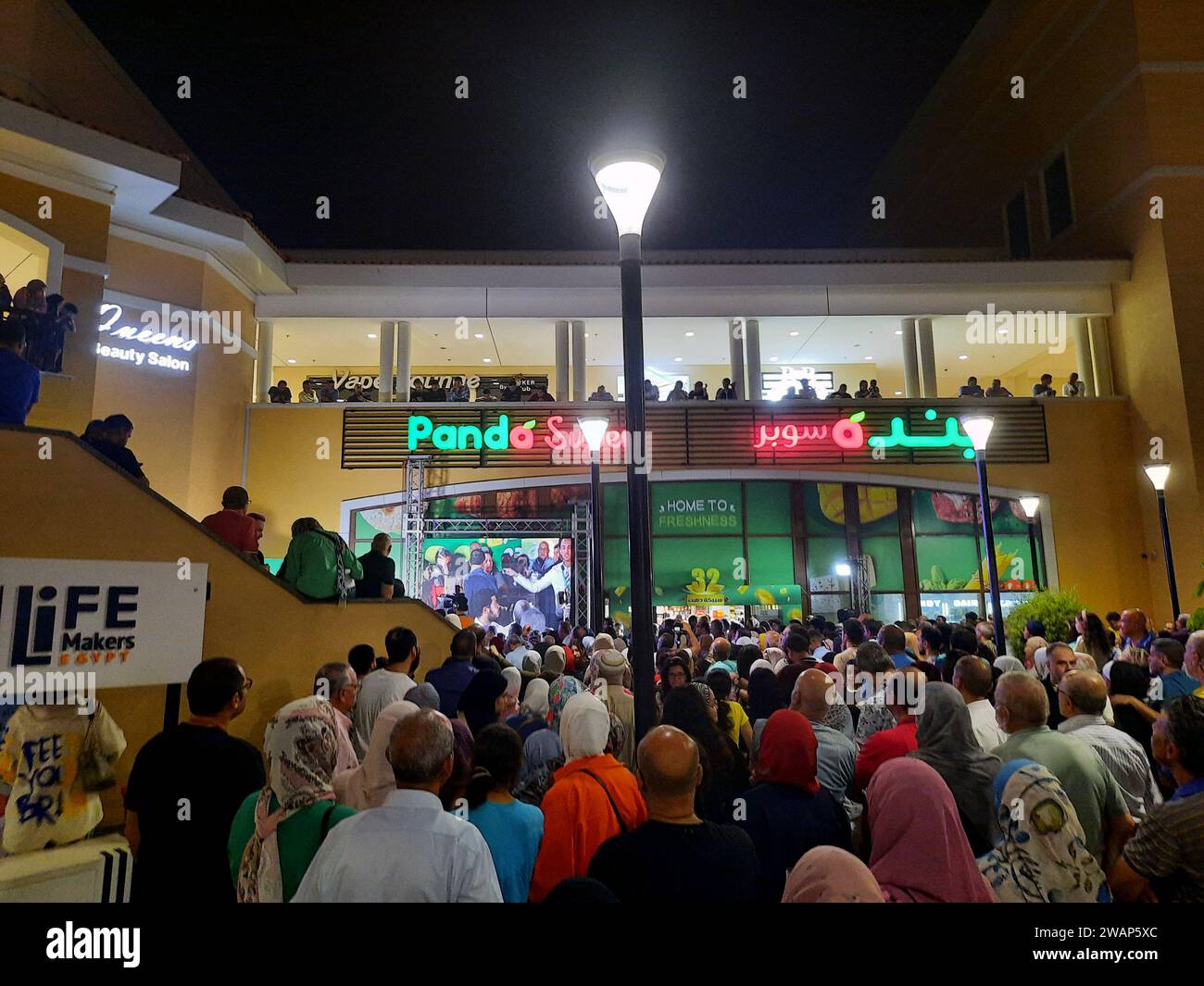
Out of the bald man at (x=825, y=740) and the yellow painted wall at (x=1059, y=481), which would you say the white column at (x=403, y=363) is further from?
the bald man at (x=825, y=740)

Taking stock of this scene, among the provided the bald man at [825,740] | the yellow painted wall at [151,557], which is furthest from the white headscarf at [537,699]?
the yellow painted wall at [151,557]

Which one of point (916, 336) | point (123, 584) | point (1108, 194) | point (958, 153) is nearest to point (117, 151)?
point (123, 584)

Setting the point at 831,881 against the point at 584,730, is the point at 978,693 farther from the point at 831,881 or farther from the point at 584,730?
the point at 831,881

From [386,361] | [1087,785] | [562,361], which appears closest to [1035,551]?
[562,361]

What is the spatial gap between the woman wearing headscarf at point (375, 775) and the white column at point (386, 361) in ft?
47.8

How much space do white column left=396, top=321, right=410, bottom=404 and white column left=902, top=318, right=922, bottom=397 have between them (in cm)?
1189

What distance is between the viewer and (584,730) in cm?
333

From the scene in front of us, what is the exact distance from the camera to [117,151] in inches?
418

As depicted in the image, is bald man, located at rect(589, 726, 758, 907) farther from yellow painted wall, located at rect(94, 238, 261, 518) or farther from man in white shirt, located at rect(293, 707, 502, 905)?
yellow painted wall, located at rect(94, 238, 261, 518)

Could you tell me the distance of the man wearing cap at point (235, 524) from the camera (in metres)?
6.45

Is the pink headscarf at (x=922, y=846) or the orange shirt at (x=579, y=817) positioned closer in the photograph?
the pink headscarf at (x=922, y=846)

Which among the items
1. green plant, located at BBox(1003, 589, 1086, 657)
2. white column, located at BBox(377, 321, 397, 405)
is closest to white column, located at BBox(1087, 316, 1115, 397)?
green plant, located at BBox(1003, 589, 1086, 657)

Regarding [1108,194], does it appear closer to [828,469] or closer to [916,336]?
[916,336]
